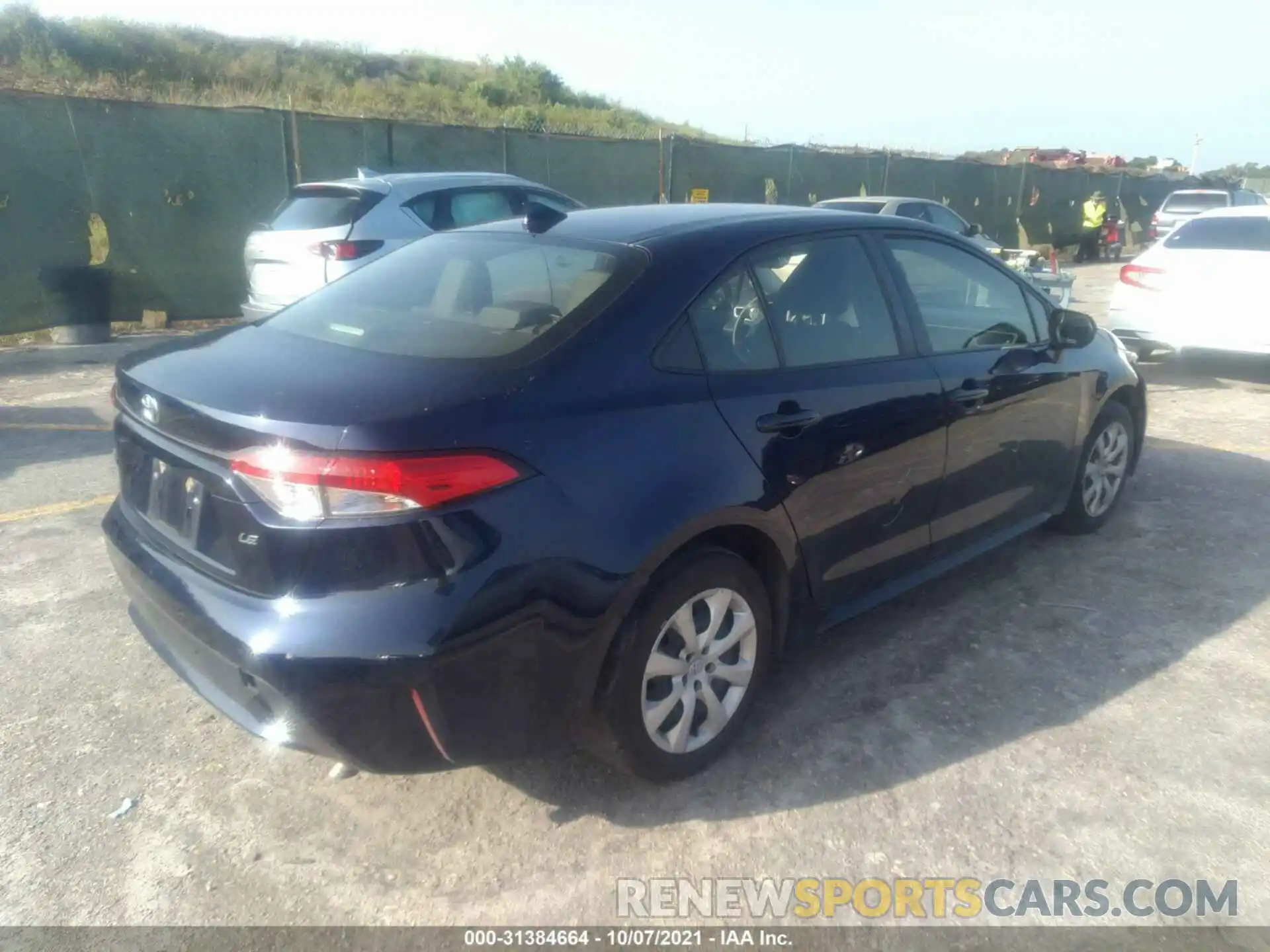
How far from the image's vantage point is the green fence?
984cm

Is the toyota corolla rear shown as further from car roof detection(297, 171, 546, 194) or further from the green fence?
the green fence

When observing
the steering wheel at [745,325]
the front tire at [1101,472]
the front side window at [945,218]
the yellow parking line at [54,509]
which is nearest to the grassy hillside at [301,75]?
the front side window at [945,218]

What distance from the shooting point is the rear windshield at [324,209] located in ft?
26.7

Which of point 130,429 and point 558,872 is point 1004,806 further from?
point 130,429

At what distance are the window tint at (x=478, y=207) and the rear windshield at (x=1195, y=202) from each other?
18784 millimetres

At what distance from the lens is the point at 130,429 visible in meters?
2.85

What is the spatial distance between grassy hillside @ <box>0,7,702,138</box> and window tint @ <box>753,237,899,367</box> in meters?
21.3

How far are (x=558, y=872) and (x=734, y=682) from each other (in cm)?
78

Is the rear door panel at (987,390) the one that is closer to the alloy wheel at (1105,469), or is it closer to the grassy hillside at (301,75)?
the alloy wheel at (1105,469)

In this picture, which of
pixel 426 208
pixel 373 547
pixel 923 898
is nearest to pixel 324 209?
pixel 426 208

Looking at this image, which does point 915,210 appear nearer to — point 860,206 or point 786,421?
point 860,206

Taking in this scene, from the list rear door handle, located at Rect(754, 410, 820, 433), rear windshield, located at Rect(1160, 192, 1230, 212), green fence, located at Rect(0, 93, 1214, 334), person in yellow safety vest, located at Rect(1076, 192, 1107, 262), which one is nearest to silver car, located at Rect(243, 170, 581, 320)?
green fence, located at Rect(0, 93, 1214, 334)

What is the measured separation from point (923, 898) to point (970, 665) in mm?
1292

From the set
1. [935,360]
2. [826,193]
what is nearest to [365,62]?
[826,193]
